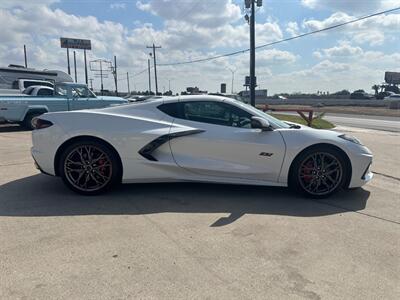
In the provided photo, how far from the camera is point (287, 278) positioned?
282 centimetres

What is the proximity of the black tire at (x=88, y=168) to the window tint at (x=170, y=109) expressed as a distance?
34.2 inches

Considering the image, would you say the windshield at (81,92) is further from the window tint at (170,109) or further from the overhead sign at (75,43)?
the overhead sign at (75,43)

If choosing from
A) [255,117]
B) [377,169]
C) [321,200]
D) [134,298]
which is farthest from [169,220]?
[377,169]

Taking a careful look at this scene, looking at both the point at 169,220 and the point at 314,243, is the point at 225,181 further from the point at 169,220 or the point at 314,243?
the point at 314,243

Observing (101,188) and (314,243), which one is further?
(101,188)

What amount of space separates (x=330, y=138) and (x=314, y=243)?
1814mm

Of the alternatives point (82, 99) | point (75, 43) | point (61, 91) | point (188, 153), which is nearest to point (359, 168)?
point (188, 153)

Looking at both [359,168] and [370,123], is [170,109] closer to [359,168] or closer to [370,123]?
[359,168]

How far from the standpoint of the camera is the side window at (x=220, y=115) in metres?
4.88

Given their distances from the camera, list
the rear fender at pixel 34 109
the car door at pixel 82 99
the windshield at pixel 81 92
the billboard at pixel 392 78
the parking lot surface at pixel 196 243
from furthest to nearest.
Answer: the billboard at pixel 392 78 → the windshield at pixel 81 92 → the car door at pixel 82 99 → the rear fender at pixel 34 109 → the parking lot surface at pixel 196 243

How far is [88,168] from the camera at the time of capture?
4.73m

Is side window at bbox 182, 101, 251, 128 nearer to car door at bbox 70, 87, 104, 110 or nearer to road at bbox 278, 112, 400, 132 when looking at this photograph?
car door at bbox 70, 87, 104, 110

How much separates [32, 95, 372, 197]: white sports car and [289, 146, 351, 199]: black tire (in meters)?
0.01

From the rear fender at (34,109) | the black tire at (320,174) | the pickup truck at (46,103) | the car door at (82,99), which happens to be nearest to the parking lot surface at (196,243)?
the black tire at (320,174)
